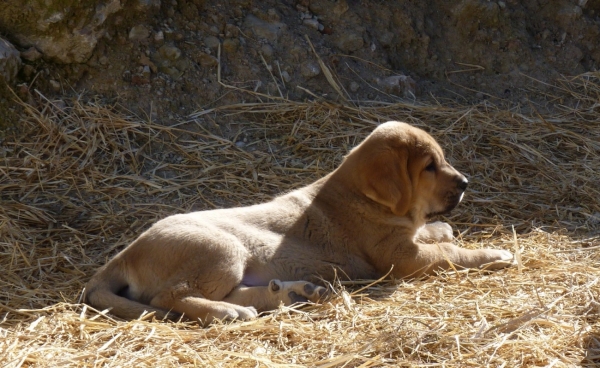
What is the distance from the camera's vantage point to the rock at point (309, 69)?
8594mm

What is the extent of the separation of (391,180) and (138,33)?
11.7ft

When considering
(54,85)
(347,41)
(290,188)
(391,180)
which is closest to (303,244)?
(391,180)

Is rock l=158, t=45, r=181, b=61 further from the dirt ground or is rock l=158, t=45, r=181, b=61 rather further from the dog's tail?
the dog's tail

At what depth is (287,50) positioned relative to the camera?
341 inches

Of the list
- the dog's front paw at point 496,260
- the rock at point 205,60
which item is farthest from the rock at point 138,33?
the dog's front paw at point 496,260

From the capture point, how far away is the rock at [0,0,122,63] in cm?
767

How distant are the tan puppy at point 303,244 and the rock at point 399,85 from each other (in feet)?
8.92

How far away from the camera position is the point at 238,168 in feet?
24.2

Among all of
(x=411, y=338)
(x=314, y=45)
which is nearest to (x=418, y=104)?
(x=314, y=45)

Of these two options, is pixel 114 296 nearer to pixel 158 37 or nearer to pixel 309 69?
pixel 158 37

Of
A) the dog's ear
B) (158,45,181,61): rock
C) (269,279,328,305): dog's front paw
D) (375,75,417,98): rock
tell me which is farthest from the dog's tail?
(375,75,417,98): rock

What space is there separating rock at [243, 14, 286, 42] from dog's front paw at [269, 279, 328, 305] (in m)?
4.12

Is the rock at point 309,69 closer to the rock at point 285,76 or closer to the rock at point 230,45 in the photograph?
the rock at point 285,76

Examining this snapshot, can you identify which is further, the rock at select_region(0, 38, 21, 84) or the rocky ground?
the rocky ground
